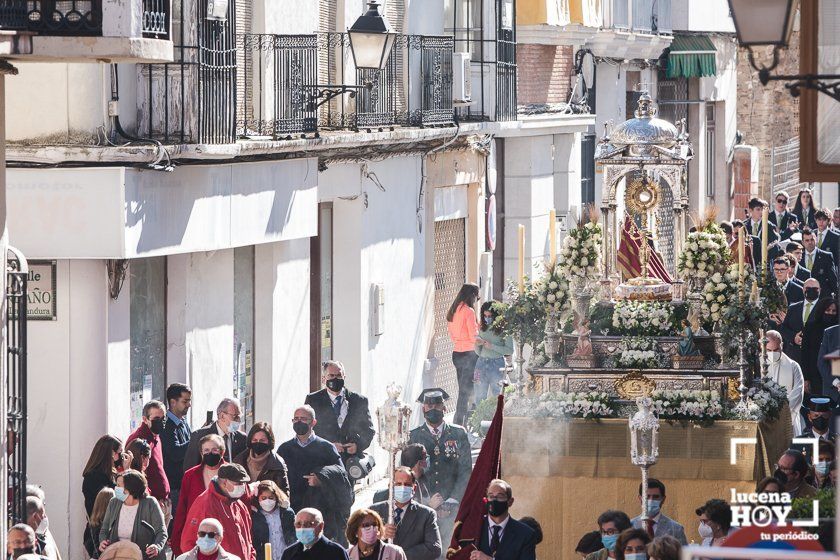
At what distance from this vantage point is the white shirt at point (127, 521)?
12883mm

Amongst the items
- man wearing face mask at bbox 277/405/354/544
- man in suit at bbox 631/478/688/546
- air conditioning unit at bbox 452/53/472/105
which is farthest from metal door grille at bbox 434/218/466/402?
man in suit at bbox 631/478/688/546

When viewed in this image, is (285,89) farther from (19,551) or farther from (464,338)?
(19,551)

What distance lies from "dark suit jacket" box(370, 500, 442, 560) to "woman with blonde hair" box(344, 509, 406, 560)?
38.0 inches

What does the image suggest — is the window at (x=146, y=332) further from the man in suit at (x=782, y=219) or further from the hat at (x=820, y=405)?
the man in suit at (x=782, y=219)

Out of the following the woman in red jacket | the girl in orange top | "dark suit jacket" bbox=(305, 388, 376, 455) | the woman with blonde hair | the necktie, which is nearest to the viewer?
the woman with blonde hair

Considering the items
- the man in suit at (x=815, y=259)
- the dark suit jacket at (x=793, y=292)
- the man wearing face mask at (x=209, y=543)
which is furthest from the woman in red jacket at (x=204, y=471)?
the man in suit at (x=815, y=259)

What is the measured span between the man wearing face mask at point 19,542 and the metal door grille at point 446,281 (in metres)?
12.1

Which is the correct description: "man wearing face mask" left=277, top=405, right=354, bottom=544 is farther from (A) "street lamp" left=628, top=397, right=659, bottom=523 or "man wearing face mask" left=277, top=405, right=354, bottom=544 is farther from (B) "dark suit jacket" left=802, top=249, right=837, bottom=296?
(B) "dark suit jacket" left=802, top=249, right=837, bottom=296

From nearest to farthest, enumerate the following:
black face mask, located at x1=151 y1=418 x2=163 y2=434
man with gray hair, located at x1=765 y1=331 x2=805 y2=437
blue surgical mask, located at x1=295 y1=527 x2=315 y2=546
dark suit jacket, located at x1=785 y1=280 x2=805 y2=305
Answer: blue surgical mask, located at x1=295 y1=527 x2=315 y2=546 < black face mask, located at x1=151 y1=418 x2=163 y2=434 < man with gray hair, located at x1=765 y1=331 x2=805 y2=437 < dark suit jacket, located at x1=785 y1=280 x2=805 y2=305

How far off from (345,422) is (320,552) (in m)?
4.35

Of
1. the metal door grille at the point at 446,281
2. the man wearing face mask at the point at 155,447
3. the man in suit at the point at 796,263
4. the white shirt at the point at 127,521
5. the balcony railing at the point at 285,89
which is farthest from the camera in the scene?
the metal door grille at the point at 446,281

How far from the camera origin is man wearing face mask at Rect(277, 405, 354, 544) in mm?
14695

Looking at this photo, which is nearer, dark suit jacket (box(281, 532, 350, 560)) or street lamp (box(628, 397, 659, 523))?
dark suit jacket (box(281, 532, 350, 560))

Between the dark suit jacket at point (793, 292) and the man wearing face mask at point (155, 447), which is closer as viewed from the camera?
the man wearing face mask at point (155, 447)
